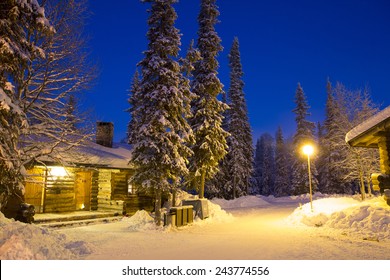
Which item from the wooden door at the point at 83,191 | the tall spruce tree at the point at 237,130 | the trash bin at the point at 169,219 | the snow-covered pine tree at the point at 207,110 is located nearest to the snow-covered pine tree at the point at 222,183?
the tall spruce tree at the point at 237,130

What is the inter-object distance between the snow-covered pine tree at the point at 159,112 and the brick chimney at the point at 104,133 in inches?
393

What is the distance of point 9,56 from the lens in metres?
8.71

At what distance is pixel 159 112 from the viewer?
14898 mm

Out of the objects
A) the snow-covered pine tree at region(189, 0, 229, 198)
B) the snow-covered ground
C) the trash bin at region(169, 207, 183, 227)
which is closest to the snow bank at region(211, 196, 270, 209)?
the snow-covered pine tree at region(189, 0, 229, 198)

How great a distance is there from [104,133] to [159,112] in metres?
12.1

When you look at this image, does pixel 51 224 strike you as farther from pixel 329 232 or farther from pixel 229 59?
pixel 229 59

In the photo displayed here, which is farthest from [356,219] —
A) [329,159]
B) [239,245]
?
[329,159]

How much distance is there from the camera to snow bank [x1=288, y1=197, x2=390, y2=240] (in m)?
11.0

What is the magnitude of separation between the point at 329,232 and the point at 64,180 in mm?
16126

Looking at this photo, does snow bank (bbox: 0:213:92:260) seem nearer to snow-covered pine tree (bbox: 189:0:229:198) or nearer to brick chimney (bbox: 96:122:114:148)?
snow-covered pine tree (bbox: 189:0:229:198)

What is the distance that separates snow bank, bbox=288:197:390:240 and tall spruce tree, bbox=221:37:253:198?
2012cm

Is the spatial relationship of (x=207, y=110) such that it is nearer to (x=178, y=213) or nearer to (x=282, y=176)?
(x=178, y=213)

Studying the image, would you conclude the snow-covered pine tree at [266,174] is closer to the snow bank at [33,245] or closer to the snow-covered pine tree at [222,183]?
the snow-covered pine tree at [222,183]
